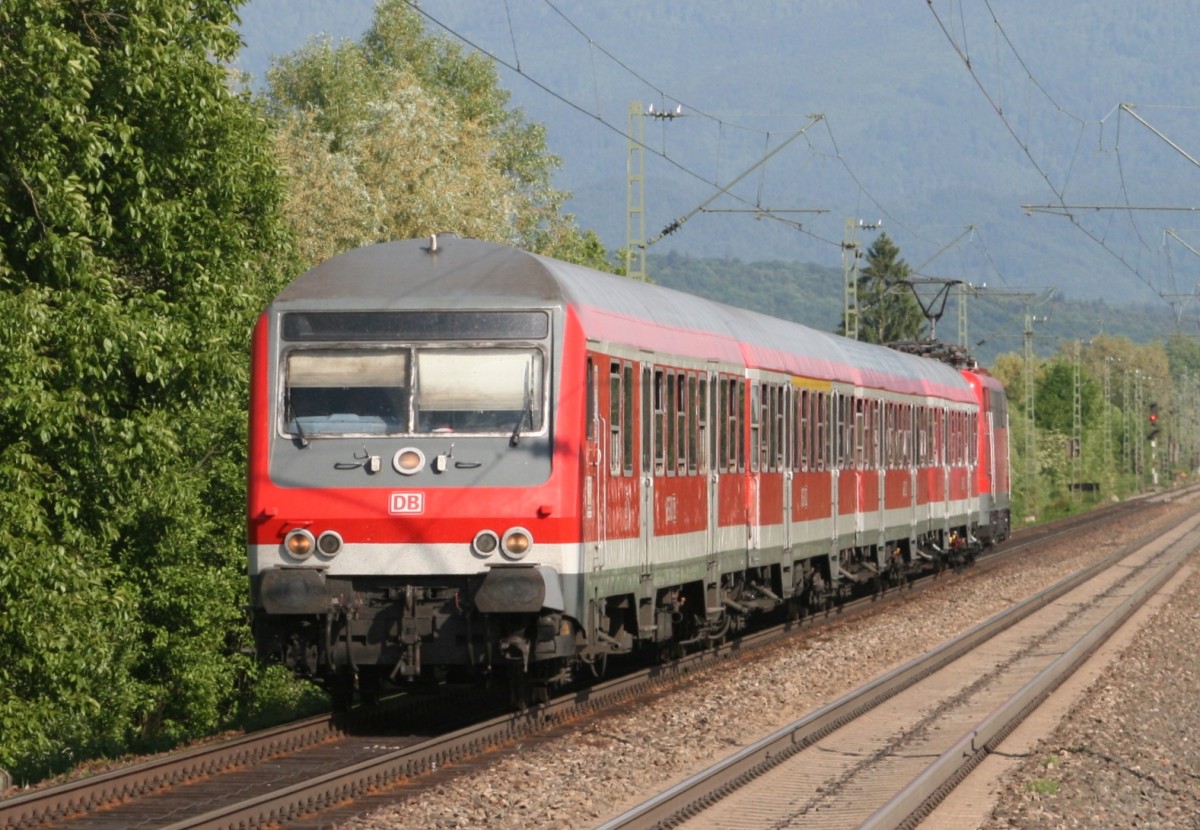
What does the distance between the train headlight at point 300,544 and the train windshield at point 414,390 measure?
682 mm

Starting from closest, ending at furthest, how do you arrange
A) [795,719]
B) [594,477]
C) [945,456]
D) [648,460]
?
[594,477]
[795,719]
[648,460]
[945,456]

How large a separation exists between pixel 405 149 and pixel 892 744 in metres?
30.2

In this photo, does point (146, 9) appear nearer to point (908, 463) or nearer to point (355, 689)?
point (355, 689)

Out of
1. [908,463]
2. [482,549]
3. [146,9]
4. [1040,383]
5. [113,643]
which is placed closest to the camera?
[482,549]

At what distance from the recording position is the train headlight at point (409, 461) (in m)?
13.0

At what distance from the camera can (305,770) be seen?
1202 centimetres

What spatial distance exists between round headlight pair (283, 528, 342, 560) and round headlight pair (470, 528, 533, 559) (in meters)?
0.97

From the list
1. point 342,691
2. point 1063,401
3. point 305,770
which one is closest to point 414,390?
point 342,691

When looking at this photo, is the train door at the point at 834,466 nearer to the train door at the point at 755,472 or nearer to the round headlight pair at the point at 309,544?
the train door at the point at 755,472

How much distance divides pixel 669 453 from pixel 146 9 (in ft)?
19.0

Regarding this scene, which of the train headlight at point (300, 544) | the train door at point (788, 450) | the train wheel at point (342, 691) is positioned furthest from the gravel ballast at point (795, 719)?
the train headlight at point (300, 544)

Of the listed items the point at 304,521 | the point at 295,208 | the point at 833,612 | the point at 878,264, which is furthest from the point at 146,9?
the point at 878,264

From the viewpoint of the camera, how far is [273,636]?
13297 millimetres

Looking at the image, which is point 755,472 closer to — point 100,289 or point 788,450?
point 788,450
